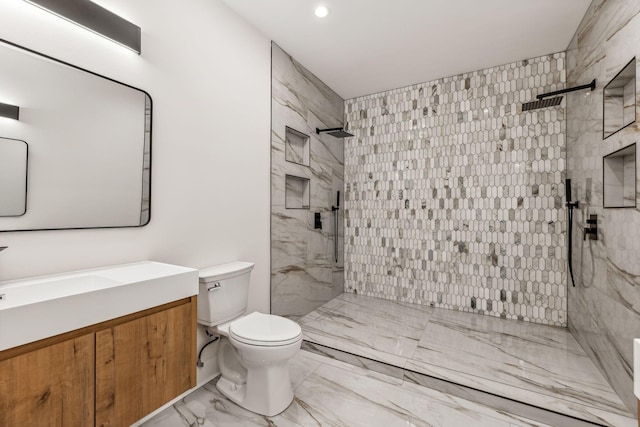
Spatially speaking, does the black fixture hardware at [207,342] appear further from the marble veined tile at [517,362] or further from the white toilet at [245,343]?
the marble veined tile at [517,362]

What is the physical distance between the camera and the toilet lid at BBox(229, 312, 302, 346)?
5.51 feet

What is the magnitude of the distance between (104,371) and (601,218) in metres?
2.97

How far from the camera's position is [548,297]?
2889 mm

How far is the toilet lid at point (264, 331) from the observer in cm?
168

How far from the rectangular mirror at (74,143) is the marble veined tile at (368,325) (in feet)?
6.01

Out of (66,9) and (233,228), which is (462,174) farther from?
(66,9)

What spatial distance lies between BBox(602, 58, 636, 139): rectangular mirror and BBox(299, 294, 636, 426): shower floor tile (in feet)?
5.41

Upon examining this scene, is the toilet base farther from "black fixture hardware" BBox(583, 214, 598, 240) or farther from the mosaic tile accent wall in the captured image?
"black fixture hardware" BBox(583, 214, 598, 240)

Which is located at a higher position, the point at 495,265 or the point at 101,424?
the point at 495,265

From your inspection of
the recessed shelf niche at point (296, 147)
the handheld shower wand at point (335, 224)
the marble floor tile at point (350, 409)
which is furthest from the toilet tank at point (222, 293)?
the handheld shower wand at point (335, 224)

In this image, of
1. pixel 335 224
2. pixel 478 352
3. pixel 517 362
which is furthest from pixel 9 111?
pixel 517 362

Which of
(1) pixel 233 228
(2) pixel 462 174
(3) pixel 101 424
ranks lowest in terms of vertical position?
(3) pixel 101 424

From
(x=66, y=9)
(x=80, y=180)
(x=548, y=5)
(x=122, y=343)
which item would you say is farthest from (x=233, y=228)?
(x=548, y=5)

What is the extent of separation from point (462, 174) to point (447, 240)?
2.50ft
